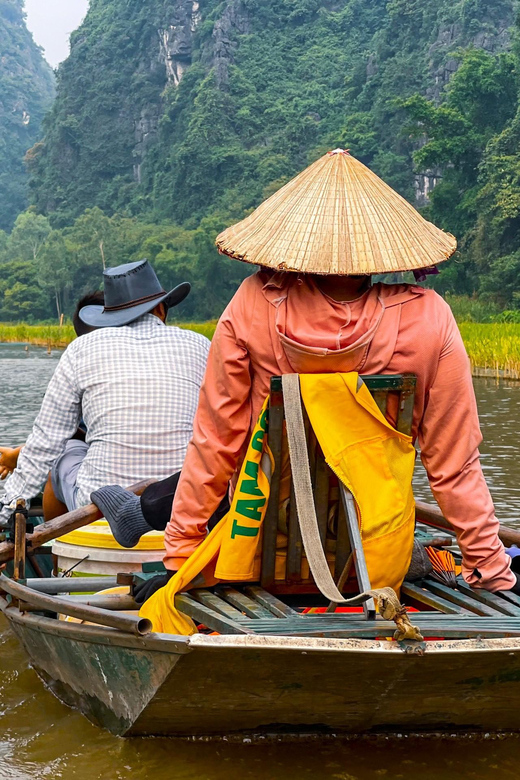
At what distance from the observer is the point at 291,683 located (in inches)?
88.8

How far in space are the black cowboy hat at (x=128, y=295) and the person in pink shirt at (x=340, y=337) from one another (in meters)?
1.00

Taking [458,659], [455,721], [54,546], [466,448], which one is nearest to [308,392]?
[466,448]

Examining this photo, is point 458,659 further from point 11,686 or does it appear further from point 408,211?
point 11,686

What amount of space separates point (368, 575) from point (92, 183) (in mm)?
74776

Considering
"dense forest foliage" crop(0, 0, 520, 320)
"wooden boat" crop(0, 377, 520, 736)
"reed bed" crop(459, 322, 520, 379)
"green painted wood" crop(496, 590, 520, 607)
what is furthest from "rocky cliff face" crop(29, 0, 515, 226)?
"wooden boat" crop(0, 377, 520, 736)

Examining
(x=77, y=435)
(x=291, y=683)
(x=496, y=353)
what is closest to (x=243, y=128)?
(x=496, y=353)

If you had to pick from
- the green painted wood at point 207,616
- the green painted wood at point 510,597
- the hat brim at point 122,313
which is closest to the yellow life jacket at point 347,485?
the green painted wood at point 207,616

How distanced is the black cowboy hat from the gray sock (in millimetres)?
662

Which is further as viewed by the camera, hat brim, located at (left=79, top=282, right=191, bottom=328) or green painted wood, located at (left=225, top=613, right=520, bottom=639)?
hat brim, located at (left=79, top=282, right=191, bottom=328)

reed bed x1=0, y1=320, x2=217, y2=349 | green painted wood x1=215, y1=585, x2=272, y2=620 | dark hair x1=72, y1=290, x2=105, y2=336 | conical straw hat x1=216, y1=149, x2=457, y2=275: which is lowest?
reed bed x1=0, y1=320, x2=217, y2=349

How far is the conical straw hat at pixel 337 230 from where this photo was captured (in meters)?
2.37

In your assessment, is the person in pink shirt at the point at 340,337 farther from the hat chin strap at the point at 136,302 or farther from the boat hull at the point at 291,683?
the hat chin strap at the point at 136,302

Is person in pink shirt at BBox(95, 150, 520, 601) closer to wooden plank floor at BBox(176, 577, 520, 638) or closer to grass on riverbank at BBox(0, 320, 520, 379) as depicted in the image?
wooden plank floor at BBox(176, 577, 520, 638)

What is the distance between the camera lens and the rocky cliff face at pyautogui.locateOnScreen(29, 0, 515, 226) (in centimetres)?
5078
